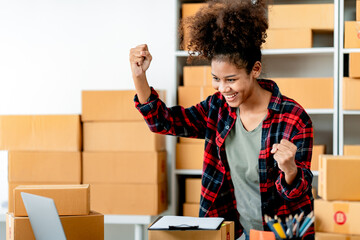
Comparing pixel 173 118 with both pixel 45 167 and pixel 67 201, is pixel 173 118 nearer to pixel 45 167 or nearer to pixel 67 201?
pixel 67 201

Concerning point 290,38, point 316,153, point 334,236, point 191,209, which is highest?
point 290,38

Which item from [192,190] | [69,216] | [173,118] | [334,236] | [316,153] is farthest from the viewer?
[192,190]

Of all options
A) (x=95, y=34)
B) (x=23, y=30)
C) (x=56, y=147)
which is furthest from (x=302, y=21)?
(x=23, y=30)

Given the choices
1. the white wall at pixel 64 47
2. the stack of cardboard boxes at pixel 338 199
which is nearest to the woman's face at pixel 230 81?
the stack of cardboard boxes at pixel 338 199

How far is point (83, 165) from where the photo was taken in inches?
106

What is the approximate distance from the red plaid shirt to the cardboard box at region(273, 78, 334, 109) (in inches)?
42.3

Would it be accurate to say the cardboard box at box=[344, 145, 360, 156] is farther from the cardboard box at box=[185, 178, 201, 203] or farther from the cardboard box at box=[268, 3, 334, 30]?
the cardboard box at box=[185, 178, 201, 203]

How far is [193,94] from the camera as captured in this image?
2.76 m

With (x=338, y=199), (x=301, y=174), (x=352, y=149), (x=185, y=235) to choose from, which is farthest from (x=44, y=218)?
(x=352, y=149)

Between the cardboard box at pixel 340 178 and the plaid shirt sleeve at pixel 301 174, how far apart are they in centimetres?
4

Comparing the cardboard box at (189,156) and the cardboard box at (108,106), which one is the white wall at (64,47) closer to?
the cardboard box at (108,106)

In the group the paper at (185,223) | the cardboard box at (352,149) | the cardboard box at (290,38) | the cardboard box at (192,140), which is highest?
the cardboard box at (290,38)

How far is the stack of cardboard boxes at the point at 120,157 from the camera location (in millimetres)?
2662

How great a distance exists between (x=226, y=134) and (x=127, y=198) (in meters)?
1.22
